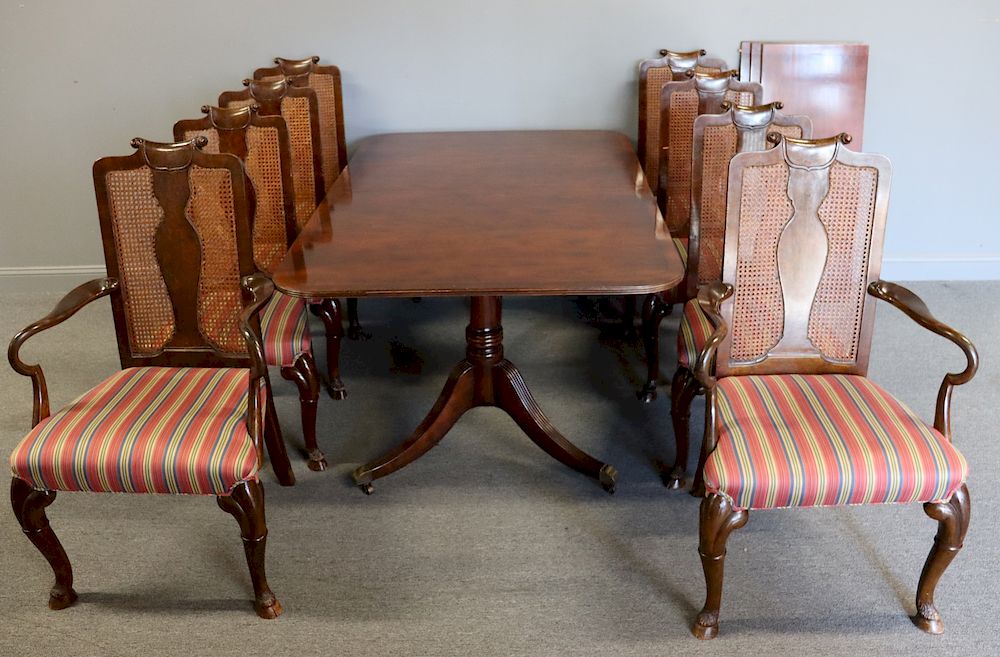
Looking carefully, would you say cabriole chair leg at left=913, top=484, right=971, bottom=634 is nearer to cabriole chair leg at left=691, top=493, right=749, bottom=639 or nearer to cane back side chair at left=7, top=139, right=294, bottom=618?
cabriole chair leg at left=691, top=493, right=749, bottom=639

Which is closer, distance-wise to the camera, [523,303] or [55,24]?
[55,24]

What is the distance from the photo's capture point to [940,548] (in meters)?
2.04

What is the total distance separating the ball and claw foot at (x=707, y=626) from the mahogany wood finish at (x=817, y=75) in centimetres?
230

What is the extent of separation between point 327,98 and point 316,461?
1512 mm

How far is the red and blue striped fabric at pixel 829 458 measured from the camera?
194cm

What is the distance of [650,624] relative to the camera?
2129 millimetres

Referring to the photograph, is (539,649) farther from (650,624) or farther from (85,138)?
(85,138)

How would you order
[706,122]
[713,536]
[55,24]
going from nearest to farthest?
[713,536] → [706,122] → [55,24]

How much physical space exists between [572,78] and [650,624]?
7.53ft

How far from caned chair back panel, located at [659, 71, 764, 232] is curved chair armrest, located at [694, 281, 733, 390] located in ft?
2.68

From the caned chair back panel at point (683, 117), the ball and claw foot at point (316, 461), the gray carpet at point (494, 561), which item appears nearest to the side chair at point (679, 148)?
the caned chair back panel at point (683, 117)

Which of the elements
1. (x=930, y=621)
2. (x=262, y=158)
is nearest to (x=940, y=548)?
(x=930, y=621)

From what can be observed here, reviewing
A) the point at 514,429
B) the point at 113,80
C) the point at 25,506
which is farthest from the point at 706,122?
the point at 113,80

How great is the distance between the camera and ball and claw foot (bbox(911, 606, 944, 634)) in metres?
2.09
